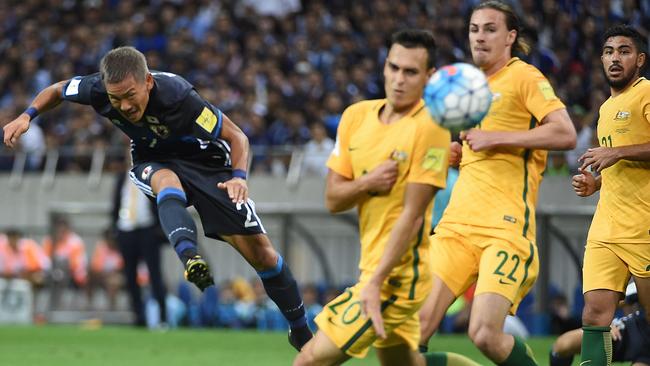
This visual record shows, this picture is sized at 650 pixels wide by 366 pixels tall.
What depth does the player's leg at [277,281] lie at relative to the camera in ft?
29.0

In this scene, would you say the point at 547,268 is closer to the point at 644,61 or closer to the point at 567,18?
the point at 567,18

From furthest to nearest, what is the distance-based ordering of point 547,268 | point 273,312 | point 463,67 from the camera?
point 273,312, point 547,268, point 463,67

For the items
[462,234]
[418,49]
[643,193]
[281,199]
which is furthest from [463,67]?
[281,199]

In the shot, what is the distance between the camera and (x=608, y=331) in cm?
758

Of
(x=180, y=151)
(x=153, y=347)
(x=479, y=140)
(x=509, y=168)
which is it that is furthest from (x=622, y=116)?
(x=153, y=347)

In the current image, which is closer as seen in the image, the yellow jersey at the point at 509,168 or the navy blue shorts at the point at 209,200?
the yellow jersey at the point at 509,168

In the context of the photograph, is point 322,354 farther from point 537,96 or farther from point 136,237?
point 136,237

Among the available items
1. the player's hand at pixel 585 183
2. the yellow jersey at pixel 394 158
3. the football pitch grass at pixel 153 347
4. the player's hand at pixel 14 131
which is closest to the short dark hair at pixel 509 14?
the player's hand at pixel 585 183

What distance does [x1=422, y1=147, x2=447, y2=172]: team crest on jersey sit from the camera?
19.2ft

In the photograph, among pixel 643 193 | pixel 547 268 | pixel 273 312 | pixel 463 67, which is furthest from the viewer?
pixel 273 312

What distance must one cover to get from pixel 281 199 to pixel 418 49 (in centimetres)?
1239

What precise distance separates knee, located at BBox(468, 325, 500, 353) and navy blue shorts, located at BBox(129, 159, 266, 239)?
2.42 m

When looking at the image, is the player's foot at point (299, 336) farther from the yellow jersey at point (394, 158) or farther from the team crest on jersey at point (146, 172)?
the yellow jersey at point (394, 158)

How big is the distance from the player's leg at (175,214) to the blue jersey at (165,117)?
0.17m
